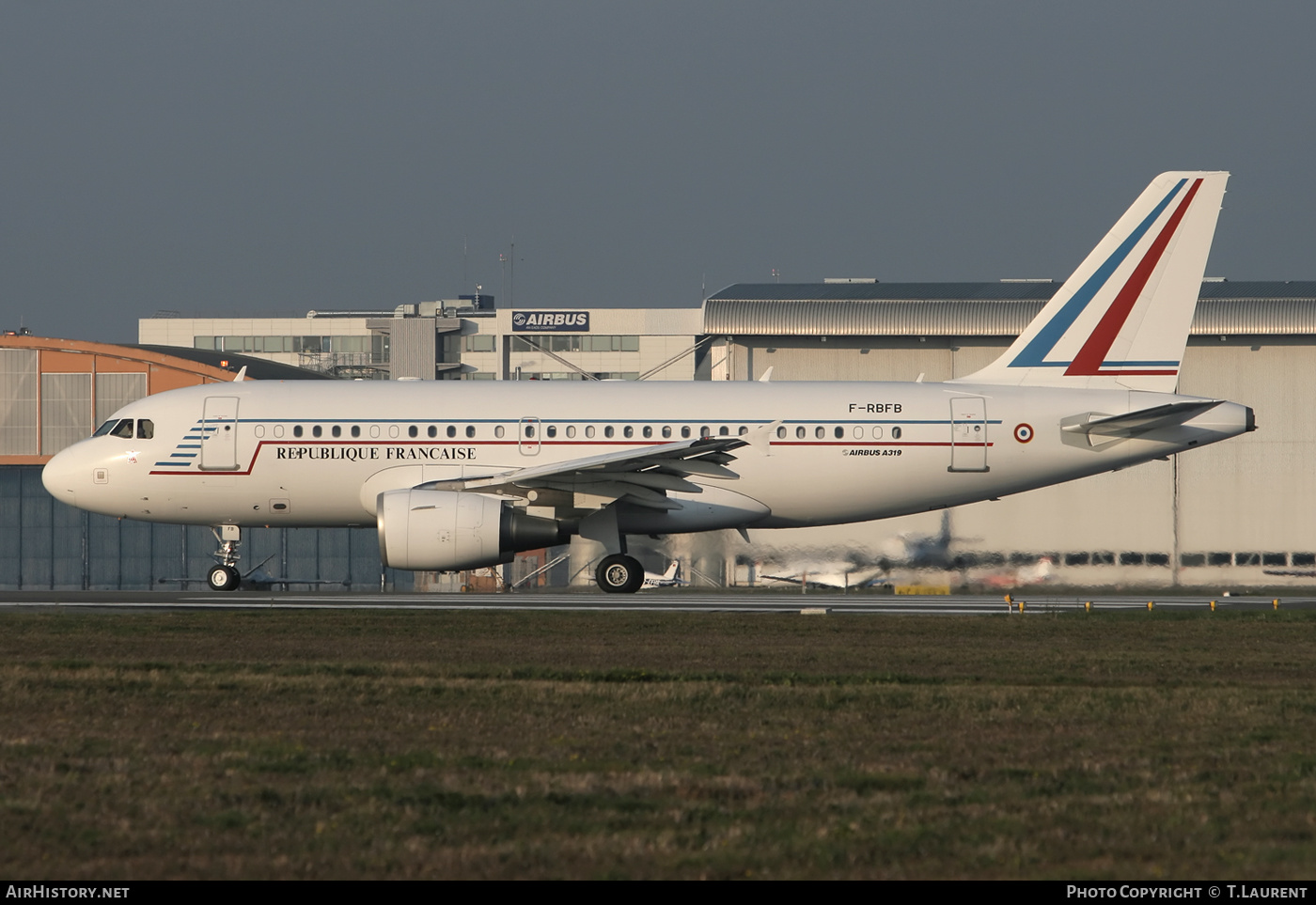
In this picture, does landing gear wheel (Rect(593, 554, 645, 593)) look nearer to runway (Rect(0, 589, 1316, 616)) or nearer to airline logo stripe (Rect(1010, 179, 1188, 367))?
runway (Rect(0, 589, 1316, 616))

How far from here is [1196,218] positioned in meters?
28.7

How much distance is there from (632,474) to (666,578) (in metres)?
12.4

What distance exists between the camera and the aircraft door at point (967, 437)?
90.8 feet

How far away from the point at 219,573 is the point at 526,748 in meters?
19.8

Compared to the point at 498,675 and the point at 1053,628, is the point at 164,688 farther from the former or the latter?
the point at 1053,628

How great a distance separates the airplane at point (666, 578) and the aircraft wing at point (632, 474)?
34.9 feet

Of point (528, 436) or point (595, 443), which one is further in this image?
point (595, 443)

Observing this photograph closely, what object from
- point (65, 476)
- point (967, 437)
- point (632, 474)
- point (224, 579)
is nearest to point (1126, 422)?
point (967, 437)

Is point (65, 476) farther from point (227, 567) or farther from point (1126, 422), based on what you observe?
point (1126, 422)

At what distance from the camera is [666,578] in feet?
125

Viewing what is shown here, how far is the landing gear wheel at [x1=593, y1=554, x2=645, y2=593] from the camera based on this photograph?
27656 mm

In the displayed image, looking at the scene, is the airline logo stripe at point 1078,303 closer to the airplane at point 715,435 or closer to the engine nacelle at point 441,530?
the airplane at point 715,435
